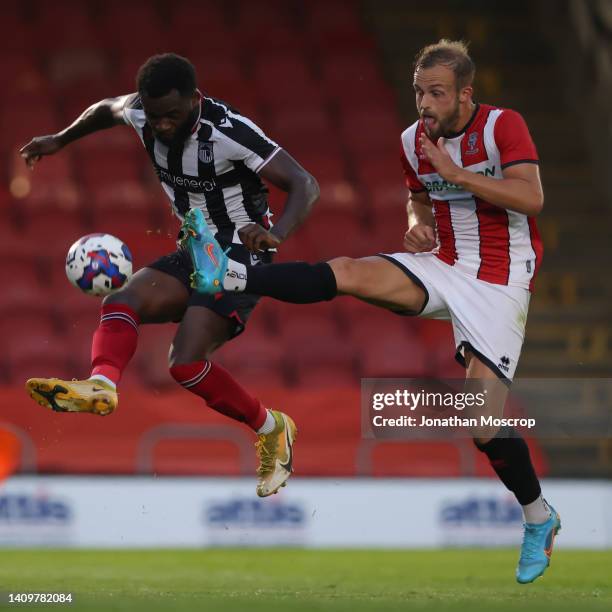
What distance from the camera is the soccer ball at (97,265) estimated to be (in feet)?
20.0

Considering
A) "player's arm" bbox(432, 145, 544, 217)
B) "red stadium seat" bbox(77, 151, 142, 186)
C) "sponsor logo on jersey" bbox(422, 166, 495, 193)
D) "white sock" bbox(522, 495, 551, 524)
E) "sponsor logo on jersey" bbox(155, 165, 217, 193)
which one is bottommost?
"white sock" bbox(522, 495, 551, 524)

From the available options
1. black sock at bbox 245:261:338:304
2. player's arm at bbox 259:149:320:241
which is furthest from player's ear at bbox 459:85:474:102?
black sock at bbox 245:261:338:304

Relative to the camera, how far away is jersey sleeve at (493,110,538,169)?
19.9 feet

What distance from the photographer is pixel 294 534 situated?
10328 millimetres

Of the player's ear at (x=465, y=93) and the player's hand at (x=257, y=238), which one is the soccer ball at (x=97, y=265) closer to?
the player's hand at (x=257, y=238)

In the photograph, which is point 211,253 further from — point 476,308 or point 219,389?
point 476,308

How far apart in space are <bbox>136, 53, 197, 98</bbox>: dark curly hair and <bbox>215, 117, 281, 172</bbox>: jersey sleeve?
35cm

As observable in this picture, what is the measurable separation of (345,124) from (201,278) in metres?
8.82

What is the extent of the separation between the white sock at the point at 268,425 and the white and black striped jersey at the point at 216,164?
105 centimetres

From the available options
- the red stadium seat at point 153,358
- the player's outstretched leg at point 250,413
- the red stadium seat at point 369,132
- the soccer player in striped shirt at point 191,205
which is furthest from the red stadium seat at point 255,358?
the soccer player in striped shirt at point 191,205

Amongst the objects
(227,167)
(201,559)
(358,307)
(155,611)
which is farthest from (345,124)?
(155,611)

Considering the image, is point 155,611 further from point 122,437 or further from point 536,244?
point 122,437

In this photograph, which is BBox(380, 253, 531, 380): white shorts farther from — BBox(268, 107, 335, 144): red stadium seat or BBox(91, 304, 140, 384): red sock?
BBox(268, 107, 335, 144): red stadium seat

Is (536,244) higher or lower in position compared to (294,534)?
higher
